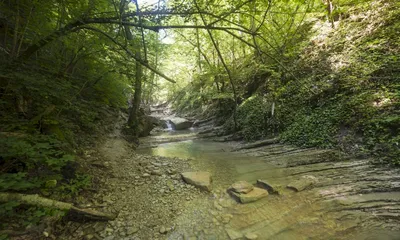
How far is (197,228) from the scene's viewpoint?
2.74 m

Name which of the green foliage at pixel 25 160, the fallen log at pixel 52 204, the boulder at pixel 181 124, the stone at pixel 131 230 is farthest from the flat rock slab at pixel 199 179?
the boulder at pixel 181 124

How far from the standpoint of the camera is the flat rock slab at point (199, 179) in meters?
3.86

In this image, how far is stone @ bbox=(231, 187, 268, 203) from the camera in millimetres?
3320

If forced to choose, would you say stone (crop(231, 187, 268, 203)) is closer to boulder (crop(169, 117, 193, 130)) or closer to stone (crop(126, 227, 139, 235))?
stone (crop(126, 227, 139, 235))

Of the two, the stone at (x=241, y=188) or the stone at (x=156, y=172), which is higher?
the stone at (x=156, y=172)

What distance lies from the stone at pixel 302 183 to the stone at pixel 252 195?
619 millimetres

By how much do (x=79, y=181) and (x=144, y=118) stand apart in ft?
23.7

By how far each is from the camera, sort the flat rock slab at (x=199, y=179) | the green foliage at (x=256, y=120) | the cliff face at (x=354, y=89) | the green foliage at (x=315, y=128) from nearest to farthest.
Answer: the flat rock slab at (x=199, y=179) < the cliff face at (x=354, y=89) < the green foliage at (x=315, y=128) < the green foliage at (x=256, y=120)

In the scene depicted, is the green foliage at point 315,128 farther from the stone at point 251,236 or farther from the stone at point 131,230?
the stone at point 131,230

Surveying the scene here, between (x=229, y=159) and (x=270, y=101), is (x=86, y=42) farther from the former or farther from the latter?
(x=270, y=101)

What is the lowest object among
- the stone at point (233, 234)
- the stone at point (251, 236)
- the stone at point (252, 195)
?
the stone at point (251, 236)

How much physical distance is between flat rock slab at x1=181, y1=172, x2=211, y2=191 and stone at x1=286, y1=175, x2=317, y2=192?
5.70 feet

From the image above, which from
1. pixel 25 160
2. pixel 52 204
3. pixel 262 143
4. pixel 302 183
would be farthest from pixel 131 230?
pixel 262 143

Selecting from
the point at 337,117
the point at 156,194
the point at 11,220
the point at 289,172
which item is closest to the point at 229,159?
the point at 289,172
